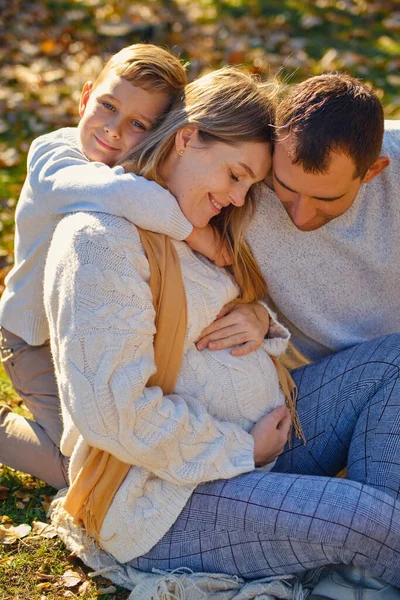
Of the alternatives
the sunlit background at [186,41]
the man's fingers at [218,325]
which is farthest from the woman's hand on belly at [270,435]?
the sunlit background at [186,41]

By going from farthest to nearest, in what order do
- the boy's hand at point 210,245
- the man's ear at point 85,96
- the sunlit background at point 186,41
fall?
the sunlit background at point 186,41 → the man's ear at point 85,96 → the boy's hand at point 210,245

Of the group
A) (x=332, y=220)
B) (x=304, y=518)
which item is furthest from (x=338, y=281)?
(x=304, y=518)

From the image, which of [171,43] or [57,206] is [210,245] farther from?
[171,43]

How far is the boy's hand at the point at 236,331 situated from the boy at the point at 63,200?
37 cm

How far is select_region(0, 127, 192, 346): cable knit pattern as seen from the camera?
2.50 meters

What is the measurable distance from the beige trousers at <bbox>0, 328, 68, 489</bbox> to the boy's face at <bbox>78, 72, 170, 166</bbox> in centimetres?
82

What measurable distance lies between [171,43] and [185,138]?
223 inches

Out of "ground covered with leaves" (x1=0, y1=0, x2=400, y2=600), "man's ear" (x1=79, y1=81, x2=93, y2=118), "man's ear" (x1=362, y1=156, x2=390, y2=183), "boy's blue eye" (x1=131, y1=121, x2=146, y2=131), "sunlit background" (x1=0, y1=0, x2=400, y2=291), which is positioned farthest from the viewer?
"sunlit background" (x1=0, y1=0, x2=400, y2=291)

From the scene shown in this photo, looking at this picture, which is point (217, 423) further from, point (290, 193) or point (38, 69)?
point (38, 69)

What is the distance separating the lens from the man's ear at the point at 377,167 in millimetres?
2881

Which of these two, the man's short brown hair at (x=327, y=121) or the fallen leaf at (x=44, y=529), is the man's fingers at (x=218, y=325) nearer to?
the man's short brown hair at (x=327, y=121)

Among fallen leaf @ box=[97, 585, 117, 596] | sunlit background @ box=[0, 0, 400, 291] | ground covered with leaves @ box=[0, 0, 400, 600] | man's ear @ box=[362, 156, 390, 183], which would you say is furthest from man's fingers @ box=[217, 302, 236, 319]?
sunlit background @ box=[0, 0, 400, 291]

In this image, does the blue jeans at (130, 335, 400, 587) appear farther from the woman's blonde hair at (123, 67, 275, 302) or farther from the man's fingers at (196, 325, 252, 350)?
the woman's blonde hair at (123, 67, 275, 302)

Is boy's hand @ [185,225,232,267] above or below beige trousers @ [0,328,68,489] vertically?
above
